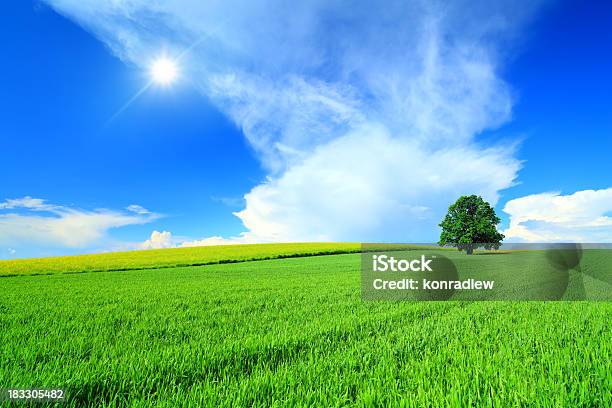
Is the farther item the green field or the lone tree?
the lone tree

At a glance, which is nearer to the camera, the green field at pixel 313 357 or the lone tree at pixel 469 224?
the green field at pixel 313 357

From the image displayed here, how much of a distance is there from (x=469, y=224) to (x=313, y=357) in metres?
66.6

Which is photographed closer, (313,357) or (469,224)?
(313,357)

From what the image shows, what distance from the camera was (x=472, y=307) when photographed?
877 centimetres

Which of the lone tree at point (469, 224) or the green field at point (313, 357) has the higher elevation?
the lone tree at point (469, 224)

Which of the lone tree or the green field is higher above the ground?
the lone tree

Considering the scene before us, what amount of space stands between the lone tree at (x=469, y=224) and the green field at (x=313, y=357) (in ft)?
193

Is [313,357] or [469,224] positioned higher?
[469,224]

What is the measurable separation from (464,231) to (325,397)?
6755cm

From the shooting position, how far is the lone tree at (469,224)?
61562mm

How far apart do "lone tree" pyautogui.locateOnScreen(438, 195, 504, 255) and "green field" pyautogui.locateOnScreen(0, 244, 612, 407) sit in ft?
193

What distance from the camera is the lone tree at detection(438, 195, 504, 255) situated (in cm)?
6156

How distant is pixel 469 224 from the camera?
63219mm

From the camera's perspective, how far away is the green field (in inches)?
126
